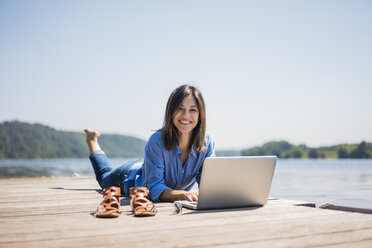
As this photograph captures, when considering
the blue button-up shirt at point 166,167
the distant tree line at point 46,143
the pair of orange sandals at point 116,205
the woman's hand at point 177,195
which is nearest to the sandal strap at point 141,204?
the pair of orange sandals at point 116,205

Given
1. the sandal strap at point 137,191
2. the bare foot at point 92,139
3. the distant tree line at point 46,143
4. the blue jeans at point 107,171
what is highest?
the bare foot at point 92,139

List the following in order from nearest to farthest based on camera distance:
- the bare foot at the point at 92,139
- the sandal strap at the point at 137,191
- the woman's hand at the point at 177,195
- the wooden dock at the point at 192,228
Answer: the wooden dock at the point at 192,228
the sandal strap at the point at 137,191
the woman's hand at the point at 177,195
the bare foot at the point at 92,139

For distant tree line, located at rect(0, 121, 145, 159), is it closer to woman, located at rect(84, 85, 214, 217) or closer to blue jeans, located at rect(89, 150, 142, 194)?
blue jeans, located at rect(89, 150, 142, 194)

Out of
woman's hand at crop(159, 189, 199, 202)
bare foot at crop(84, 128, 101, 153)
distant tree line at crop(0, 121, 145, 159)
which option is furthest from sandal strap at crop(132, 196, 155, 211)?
distant tree line at crop(0, 121, 145, 159)

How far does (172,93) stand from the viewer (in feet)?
11.2

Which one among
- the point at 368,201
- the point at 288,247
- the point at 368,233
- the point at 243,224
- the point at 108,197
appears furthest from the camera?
the point at 368,201

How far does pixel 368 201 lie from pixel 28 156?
8006cm

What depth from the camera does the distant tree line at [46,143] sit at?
72875 millimetres

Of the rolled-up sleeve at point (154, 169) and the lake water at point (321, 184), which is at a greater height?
the rolled-up sleeve at point (154, 169)

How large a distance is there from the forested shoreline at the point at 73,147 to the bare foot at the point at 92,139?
40.0 m

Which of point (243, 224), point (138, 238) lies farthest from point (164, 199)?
point (138, 238)

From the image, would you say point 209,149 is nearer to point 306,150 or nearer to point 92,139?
point 92,139

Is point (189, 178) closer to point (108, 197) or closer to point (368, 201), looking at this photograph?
point (108, 197)

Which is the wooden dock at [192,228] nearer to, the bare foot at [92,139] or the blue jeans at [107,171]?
the blue jeans at [107,171]
